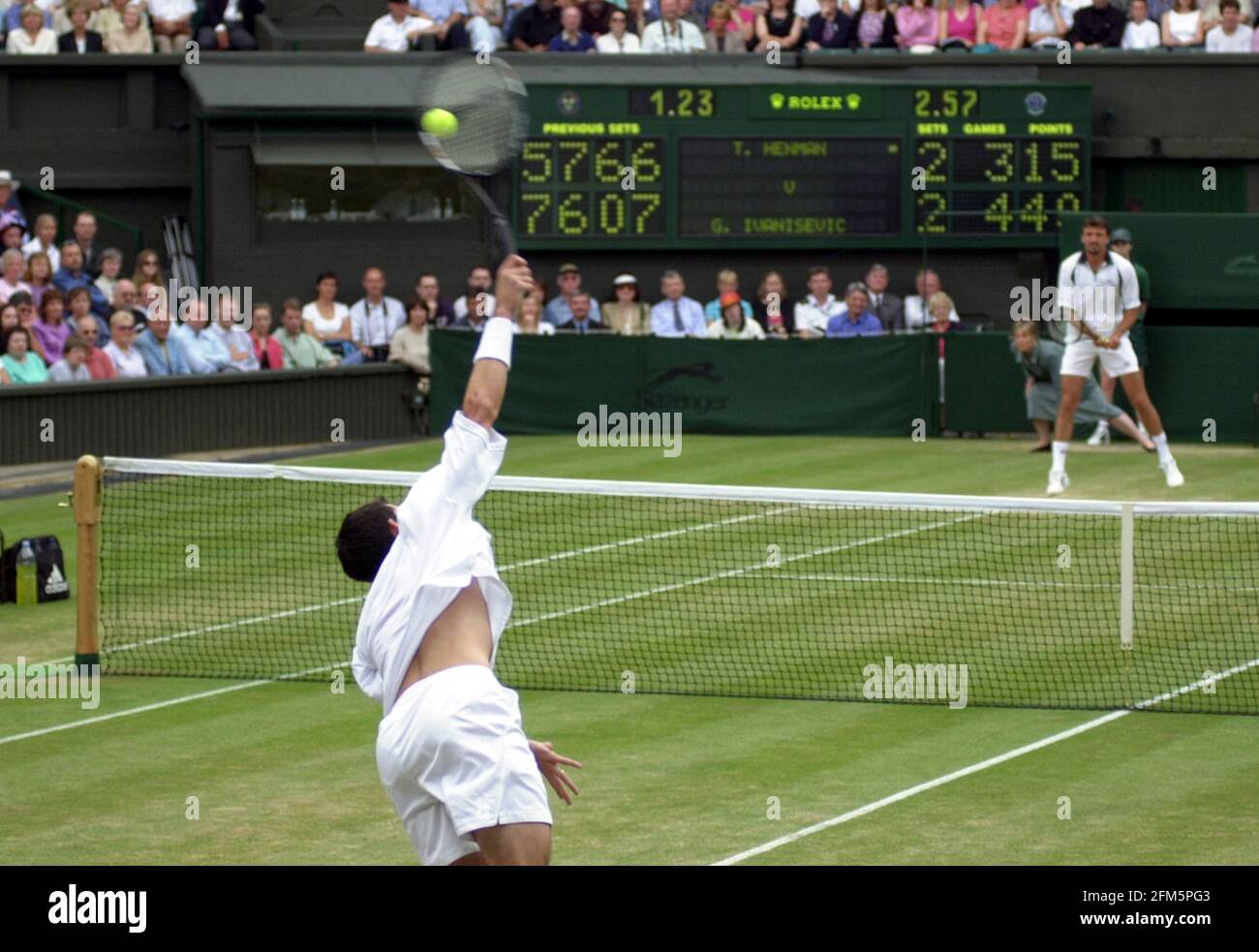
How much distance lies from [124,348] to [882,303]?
851cm

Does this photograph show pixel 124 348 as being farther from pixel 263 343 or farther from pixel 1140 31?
pixel 1140 31

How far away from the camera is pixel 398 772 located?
18.4 ft

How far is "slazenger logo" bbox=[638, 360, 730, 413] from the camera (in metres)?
23.0

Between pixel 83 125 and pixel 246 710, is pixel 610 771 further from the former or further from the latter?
pixel 83 125

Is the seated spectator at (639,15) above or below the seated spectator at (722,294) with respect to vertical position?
above

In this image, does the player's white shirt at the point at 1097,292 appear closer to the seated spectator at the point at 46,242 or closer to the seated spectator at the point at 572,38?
the seated spectator at the point at 572,38

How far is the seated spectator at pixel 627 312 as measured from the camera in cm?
2431

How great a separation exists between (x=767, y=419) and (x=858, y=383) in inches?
39.3

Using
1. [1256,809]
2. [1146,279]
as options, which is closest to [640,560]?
[1256,809]

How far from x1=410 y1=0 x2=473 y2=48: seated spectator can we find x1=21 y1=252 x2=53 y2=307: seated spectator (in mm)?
6135

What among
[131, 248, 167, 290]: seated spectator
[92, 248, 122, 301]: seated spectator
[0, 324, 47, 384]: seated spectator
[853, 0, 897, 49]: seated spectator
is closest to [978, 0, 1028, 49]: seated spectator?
[853, 0, 897, 49]: seated spectator

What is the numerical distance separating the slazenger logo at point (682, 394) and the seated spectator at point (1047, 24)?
21.0 ft

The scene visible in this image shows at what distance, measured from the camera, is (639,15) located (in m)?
26.3
